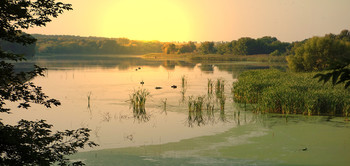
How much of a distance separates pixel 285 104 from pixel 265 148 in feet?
27.7

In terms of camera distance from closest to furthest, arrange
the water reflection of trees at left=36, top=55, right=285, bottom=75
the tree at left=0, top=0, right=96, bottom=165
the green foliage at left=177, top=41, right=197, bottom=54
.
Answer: the tree at left=0, top=0, right=96, bottom=165
the water reflection of trees at left=36, top=55, right=285, bottom=75
the green foliage at left=177, top=41, right=197, bottom=54

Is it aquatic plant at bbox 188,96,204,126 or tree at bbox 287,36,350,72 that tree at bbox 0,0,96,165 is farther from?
tree at bbox 287,36,350,72

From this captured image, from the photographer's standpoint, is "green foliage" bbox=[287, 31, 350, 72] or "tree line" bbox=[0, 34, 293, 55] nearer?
"green foliage" bbox=[287, 31, 350, 72]

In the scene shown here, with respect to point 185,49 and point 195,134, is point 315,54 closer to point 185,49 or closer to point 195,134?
point 195,134

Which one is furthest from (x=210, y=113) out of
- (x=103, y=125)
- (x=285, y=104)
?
(x=103, y=125)

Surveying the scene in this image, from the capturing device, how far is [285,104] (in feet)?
80.4

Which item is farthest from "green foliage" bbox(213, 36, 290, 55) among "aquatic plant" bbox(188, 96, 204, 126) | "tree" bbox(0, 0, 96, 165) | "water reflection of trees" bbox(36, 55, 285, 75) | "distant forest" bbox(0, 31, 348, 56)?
"tree" bbox(0, 0, 96, 165)

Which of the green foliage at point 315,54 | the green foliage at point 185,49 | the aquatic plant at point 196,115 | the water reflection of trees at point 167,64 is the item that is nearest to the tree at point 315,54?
the green foliage at point 315,54

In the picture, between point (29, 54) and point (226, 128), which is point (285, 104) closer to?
point (226, 128)

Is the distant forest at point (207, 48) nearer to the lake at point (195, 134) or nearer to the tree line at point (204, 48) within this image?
the tree line at point (204, 48)

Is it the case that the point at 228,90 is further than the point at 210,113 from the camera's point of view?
Yes

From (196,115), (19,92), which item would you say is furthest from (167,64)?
(19,92)

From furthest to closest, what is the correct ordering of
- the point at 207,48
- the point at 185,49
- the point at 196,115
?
1. the point at 185,49
2. the point at 207,48
3. the point at 196,115

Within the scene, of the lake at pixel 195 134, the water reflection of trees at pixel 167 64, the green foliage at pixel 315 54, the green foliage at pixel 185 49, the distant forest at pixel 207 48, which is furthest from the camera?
the green foliage at pixel 185 49
